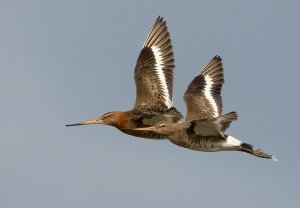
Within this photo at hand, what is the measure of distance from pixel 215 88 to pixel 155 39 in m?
2.08

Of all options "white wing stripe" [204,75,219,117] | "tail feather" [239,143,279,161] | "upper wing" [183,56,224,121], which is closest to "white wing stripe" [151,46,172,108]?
"upper wing" [183,56,224,121]

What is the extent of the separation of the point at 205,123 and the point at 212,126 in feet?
0.48

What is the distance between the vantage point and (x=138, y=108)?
66.1 feet

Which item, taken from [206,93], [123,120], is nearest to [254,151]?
[206,93]

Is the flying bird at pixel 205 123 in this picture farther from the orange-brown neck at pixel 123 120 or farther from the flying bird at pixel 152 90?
the orange-brown neck at pixel 123 120

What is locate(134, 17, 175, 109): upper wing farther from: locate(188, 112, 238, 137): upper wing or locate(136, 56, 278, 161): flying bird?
locate(188, 112, 238, 137): upper wing

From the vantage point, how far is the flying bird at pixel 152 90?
19672 millimetres

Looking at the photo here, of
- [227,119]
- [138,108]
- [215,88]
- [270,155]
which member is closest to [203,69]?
[215,88]

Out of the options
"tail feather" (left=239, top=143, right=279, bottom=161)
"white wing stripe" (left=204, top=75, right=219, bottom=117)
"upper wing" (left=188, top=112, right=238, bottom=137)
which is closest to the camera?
"upper wing" (left=188, top=112, right=238, bottom=137)

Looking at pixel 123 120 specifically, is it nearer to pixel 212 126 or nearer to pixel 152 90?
pixel 152 90

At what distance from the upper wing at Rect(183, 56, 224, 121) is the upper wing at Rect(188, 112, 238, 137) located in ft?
5.40

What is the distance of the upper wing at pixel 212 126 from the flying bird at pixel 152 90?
1259 mm

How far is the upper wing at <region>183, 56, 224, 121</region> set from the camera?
64.6 feet

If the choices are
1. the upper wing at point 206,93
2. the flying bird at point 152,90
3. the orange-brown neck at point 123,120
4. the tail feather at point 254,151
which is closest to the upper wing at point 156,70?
the flying bird at point 152,90
